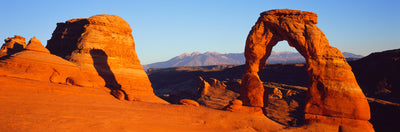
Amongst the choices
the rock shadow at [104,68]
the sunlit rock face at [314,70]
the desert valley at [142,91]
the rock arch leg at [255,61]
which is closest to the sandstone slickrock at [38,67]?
the desert valley at [142,91]

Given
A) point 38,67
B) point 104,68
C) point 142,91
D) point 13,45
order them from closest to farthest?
point 38,67, point 104,68, point 142,91, point 13,45

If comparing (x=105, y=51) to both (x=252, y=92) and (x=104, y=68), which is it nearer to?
(x=104, y=68)

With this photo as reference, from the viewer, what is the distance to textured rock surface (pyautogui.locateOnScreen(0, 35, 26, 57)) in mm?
24386

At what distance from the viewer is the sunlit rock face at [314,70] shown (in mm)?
12766

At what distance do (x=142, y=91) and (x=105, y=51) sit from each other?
437 centimetres

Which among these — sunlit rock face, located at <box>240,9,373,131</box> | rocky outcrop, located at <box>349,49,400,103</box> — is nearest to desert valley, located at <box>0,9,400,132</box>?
sunlit rock face, located at <box>240,9,373,131</box>

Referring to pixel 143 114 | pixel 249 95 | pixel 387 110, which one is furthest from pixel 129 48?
pixel 387 110

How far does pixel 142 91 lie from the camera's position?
23.4 m

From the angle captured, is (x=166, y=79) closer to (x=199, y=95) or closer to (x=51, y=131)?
(x=199, y=95)

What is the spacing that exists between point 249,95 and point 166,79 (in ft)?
205

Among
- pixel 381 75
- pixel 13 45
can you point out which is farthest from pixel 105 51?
pixel 381 75

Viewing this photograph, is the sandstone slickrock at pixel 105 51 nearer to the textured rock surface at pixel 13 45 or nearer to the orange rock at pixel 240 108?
the textured rock surface at pixel 13 45

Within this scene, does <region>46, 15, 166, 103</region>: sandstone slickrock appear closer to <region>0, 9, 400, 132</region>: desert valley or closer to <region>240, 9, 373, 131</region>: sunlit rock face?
<region>0, 9, 400, 132</region>: desert valley

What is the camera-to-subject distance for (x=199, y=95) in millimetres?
31562
